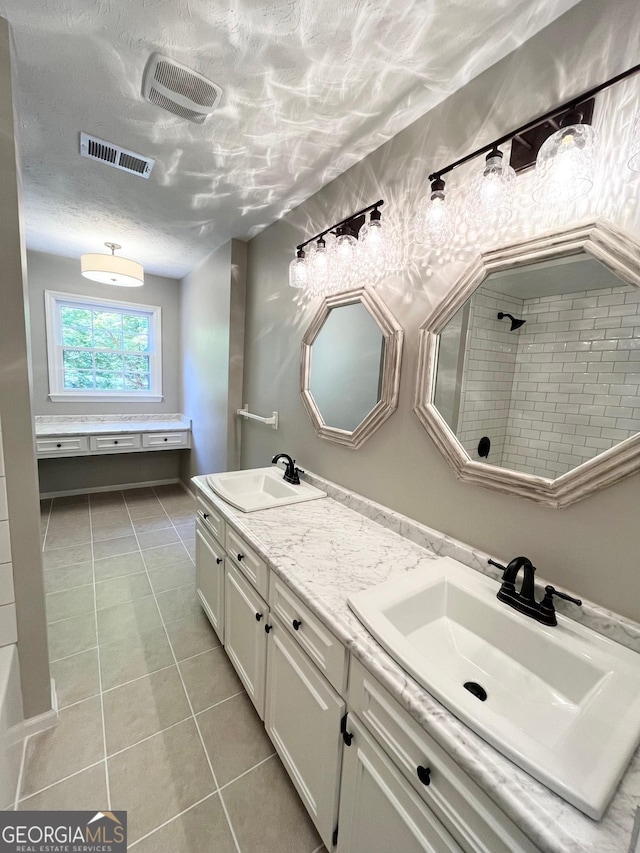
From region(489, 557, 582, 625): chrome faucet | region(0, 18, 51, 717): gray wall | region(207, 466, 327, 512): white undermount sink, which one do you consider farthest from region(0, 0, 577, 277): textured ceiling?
region(207, 466, 327, 512): white undermount sink

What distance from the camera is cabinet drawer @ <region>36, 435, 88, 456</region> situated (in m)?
3.15

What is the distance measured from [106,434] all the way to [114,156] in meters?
2.54

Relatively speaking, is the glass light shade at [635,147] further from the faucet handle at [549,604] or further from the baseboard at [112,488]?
the baseboard at [112,488]

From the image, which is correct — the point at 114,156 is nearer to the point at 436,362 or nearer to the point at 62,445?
the point at 436,362

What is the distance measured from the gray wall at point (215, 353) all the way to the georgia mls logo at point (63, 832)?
2.05m

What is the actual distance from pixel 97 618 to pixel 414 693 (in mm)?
2104

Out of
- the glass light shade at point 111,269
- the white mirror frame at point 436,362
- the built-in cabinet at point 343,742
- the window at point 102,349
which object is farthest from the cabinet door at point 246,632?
the window at point 102,349

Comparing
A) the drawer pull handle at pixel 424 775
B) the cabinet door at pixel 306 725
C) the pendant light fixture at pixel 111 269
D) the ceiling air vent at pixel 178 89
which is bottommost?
the cabinet door at pixel 306 725

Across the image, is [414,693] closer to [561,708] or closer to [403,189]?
[561,708]

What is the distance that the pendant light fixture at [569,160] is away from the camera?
0.87 meters

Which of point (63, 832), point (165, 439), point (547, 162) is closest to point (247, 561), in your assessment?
point (63, 832)

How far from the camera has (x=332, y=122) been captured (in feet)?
4.60

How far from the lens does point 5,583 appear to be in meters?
1.26

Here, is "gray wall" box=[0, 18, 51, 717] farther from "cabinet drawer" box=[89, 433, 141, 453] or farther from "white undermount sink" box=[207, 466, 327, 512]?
"cabinet drawer" box=[89, 433, 141, 453]
